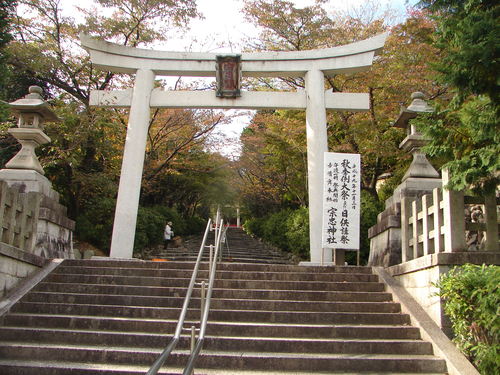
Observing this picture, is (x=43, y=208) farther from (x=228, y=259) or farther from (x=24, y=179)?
(x=228, y=259)

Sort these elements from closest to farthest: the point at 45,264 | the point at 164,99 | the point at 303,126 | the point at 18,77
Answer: the point at 45,264 → the point at 164,99 → the point at 303,126 → the point at 18,77

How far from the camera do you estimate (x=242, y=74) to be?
10.8 meters

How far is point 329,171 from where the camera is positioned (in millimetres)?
9125

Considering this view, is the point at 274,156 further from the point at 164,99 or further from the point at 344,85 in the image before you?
the point at 164,99

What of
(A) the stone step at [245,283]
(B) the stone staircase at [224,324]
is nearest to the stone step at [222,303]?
(B) the stone staircase at [224,324]

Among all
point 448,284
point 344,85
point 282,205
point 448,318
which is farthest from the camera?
point 282,205

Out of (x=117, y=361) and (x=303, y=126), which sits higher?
(x=303, y=126)

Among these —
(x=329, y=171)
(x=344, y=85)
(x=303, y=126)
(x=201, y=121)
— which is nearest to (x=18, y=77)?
(x=201, y=121)

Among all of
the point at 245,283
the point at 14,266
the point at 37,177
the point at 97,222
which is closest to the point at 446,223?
the point at 245,283

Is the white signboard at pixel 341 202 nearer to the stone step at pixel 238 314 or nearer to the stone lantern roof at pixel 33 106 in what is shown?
the stone step at pixel 238 314

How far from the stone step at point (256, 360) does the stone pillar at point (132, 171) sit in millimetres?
4638

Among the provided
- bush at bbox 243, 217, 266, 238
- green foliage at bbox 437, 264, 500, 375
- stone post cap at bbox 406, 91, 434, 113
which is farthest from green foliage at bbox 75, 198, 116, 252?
bush at bbox 243, 217, 266, 238

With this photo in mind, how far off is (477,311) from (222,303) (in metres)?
3.41

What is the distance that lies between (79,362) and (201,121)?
12242 mm
